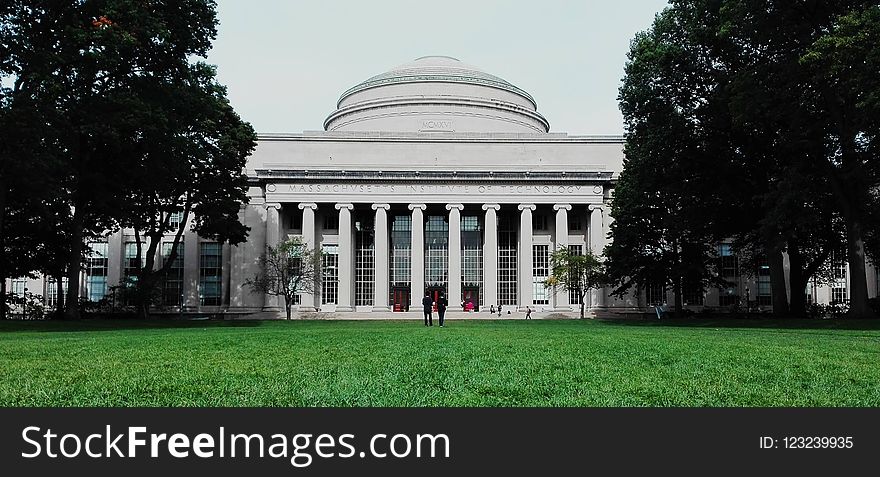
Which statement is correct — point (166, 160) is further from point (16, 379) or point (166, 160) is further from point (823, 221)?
point (823, 221)

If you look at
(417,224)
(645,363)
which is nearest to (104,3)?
(645,363)

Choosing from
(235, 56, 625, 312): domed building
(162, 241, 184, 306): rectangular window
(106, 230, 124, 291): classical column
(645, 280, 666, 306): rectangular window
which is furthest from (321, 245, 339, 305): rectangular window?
(645, 280, 666, 306): rectangular window

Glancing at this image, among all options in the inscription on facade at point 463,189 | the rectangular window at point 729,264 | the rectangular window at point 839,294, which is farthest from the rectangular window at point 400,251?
the rectangular window at point 839,294

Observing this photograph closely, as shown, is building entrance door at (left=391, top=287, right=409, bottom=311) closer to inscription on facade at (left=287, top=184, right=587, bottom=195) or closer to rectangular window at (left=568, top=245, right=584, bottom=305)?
inscription on facade at (left=287, top=184, right=587, bottom=195)

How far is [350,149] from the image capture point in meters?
72.3

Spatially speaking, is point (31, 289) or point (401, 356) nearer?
point (401, 356)

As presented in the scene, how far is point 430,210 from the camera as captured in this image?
6969 centimetres

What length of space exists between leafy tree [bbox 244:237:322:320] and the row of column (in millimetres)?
4356

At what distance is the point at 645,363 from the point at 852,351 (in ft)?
16.5

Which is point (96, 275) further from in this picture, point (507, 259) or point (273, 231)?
point (507, 259)

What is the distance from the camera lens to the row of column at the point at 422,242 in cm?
6612

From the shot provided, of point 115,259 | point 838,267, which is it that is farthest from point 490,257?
point 115,259

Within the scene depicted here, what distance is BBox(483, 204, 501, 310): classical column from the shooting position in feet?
218

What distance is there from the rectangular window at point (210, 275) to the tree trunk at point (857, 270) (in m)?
51.2
